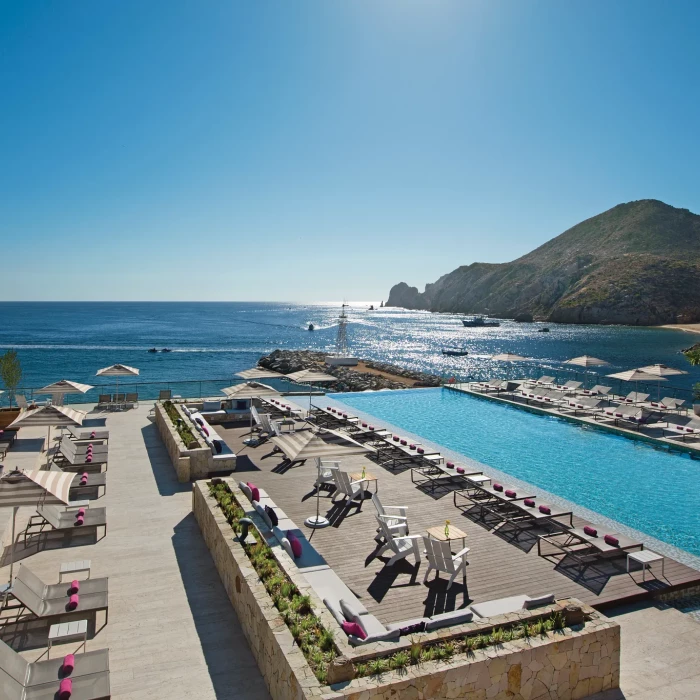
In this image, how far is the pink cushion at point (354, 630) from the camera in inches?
226

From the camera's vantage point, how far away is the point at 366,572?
840 cm

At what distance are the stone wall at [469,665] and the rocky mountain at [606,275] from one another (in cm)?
12369

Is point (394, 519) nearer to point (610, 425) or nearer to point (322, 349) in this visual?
point (610, 425)

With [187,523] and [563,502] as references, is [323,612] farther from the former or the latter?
[563,502]

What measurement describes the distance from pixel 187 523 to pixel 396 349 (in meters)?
79.9

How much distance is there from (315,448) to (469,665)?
18.5 ft

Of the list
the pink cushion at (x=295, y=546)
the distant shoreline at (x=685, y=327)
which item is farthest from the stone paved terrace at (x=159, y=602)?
the distant shoreline at (x=685, y=327)

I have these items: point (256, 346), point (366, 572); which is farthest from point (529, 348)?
point (366, 572)

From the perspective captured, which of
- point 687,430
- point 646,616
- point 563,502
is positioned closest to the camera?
point 646,616

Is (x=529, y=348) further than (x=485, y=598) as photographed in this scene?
Yes

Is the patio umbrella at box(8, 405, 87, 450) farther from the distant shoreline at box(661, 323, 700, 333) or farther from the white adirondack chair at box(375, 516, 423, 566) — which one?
the distant shoreline at box(661, 323, 700, 333)

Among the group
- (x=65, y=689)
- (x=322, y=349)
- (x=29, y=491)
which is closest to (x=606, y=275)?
(x=322, y=349)

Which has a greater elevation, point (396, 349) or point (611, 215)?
point (611, 215)

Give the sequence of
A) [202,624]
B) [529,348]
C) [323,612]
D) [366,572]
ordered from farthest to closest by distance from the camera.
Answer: [529,348]
[366,572]
[202,624]
[323,612]
